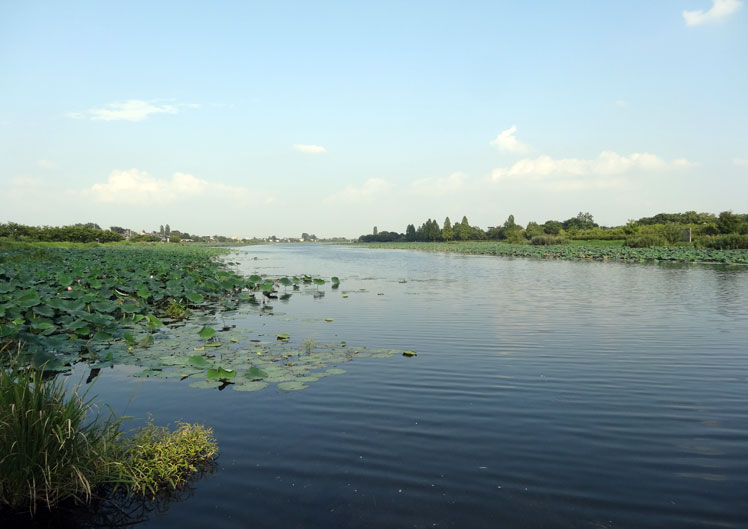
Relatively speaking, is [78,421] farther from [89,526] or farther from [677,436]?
[677,436]

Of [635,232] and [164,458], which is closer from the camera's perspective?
[164,458]

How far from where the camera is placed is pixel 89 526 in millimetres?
3855

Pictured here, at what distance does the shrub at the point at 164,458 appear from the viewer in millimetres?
4387

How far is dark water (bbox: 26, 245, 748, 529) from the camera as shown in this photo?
4.04m

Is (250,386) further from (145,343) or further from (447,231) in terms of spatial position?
(447,231)

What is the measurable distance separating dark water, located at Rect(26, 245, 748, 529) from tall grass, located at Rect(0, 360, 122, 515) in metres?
0.76

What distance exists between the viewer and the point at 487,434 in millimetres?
5641

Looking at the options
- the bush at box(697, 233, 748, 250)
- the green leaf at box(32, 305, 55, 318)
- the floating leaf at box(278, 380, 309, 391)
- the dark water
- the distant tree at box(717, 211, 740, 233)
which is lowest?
the dark water

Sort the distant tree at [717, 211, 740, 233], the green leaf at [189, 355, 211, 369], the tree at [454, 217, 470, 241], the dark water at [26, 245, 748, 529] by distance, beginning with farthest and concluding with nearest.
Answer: the tree at [454, 217, 470, 241], the distant tree at [717, 211, 740, 233], the green leaf at [189, 355, 211, 369], the dark water at [26, 245, 748, 529]

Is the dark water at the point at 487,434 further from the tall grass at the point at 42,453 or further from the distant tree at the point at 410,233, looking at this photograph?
the distant tree at the point at 410,233

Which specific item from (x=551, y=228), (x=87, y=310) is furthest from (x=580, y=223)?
(x=87, y=310)

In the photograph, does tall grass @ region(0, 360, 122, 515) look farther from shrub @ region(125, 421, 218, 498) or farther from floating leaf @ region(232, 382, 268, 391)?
floating leaf @ region(232, 382, 268, 391)

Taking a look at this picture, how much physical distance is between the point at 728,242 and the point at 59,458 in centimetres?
6533

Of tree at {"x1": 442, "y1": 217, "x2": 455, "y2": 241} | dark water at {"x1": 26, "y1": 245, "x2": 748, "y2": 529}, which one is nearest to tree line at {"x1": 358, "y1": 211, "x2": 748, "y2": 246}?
tree at {"x1": 442, "y1": 217, "x2": 455, "y2": 241}
